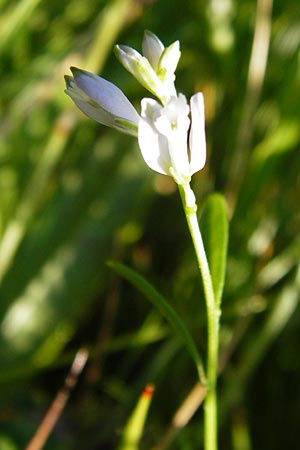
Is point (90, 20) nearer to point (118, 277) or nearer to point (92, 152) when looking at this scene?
point (92, 152)

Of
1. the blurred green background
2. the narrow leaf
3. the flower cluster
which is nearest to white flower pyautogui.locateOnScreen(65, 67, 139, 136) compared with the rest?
the flower cluster

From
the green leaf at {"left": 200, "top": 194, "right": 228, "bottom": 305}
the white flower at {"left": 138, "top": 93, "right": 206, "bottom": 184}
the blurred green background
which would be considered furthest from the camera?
the blurred green background

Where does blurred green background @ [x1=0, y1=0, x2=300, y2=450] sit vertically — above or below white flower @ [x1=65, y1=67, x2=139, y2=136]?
above

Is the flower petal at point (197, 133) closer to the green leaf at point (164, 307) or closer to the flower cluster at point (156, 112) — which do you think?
the flower cluster at point (156, 112)

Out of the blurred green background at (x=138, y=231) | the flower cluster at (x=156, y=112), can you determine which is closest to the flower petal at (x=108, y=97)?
the flower cluster at (x=156, y=112)

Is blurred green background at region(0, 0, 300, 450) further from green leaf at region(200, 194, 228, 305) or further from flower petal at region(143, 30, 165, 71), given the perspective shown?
flower petal at region(143, 30, 165, 71)

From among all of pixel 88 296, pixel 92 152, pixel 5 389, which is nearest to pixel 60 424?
pixel 5 389

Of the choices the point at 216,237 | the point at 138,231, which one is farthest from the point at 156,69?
the point at 138,231
